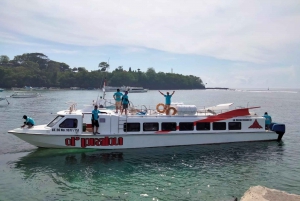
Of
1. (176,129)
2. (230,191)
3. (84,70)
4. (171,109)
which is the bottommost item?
(230,191)

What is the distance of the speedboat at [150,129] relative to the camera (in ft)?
58.7

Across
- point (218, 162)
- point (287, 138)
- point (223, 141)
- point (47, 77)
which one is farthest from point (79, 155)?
point (47, 77)

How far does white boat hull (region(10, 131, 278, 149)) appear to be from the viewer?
17844 mm

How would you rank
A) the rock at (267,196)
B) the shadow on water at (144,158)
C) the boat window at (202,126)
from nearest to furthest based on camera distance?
1. the rock at (267,196)
2. the shadow on water at (144,158)
3. the boat window at (202,126)

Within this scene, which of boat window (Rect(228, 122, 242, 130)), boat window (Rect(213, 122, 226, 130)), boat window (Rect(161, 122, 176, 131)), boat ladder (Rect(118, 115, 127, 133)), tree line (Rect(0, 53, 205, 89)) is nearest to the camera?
boat ladder (Rect(118, 115, 127, 133))

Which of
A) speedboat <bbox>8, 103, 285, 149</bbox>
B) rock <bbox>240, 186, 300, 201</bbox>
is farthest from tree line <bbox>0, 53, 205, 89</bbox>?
rock <bbox>240, 186, 300, 201</bbox>

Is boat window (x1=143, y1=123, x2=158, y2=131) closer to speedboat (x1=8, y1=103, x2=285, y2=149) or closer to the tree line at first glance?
speedboat (x1=8, y1=103, x2=285, y2=149)

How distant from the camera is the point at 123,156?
58.3 feet

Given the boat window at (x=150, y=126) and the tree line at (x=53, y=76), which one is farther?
the tree line at (x=53, y=76)

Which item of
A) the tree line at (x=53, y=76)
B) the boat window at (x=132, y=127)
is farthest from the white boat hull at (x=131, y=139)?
the tree line at (x=53, y=76)


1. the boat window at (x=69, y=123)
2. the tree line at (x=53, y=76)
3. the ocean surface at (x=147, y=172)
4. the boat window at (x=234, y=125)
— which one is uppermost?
the tree line at (x=53, y=76)

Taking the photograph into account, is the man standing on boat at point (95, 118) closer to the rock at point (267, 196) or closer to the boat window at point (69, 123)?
the boat window at point (69, 123)

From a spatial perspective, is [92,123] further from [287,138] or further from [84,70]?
[84,70]

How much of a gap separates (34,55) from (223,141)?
190m
